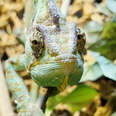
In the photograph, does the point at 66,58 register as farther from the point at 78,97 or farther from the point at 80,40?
the point at 78,97

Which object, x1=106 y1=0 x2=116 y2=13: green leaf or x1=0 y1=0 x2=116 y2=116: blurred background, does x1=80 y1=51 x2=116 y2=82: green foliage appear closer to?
x1=0 y1=0 x2=116 y2=116: blurred background

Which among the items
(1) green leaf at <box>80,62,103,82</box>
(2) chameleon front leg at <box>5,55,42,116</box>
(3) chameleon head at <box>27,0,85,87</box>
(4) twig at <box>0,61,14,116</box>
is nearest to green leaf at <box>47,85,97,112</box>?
(1) green leaf at <box>80,62,103,82</box>

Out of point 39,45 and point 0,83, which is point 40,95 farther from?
point 39,45

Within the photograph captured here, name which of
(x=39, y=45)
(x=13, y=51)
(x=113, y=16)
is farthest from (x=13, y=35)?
(x=39, y=45)

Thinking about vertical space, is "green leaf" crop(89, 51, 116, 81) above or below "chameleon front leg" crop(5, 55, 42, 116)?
above

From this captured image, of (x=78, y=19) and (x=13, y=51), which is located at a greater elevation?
(x=78, y=19)

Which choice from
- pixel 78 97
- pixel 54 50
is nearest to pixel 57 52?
pixel 54 50
